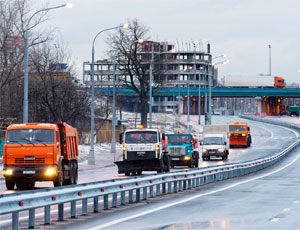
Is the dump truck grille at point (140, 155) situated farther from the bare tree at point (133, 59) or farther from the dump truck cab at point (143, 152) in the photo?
the bare tree at point (133, 59)

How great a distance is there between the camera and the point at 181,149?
147 ft

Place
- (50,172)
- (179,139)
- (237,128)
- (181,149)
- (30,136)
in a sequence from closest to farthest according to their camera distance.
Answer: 1. (50,172)
2. (30,136)
3. (181,149)
4. (179,139)
5. (237,128)

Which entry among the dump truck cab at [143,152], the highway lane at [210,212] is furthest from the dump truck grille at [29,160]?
the dump truck cab at [143,152]

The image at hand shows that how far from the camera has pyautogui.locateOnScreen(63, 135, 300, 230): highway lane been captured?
48.5 ft

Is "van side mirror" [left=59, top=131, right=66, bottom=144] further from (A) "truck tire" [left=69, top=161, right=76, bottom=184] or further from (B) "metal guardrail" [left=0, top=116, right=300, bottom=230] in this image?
(B) "metal guardrail" [left=0, top=116, right=300, bottom=230]

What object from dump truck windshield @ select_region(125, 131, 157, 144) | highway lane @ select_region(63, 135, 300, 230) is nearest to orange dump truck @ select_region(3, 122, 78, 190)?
highway lane @ select_region(63, 135, 300, 230)

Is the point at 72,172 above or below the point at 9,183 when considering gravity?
above

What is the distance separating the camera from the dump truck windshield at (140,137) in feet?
116

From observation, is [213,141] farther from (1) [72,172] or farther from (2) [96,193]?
(2) [96,193]

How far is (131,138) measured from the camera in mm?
35875

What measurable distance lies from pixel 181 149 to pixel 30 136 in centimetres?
2034

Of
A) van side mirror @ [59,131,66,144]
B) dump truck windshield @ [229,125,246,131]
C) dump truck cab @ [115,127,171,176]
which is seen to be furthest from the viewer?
dump truck windshield @ [229,125,246,131]

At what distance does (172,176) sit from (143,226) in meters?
9.86

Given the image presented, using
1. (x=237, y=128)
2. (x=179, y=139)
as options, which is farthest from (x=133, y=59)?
(x=179, y=139)
